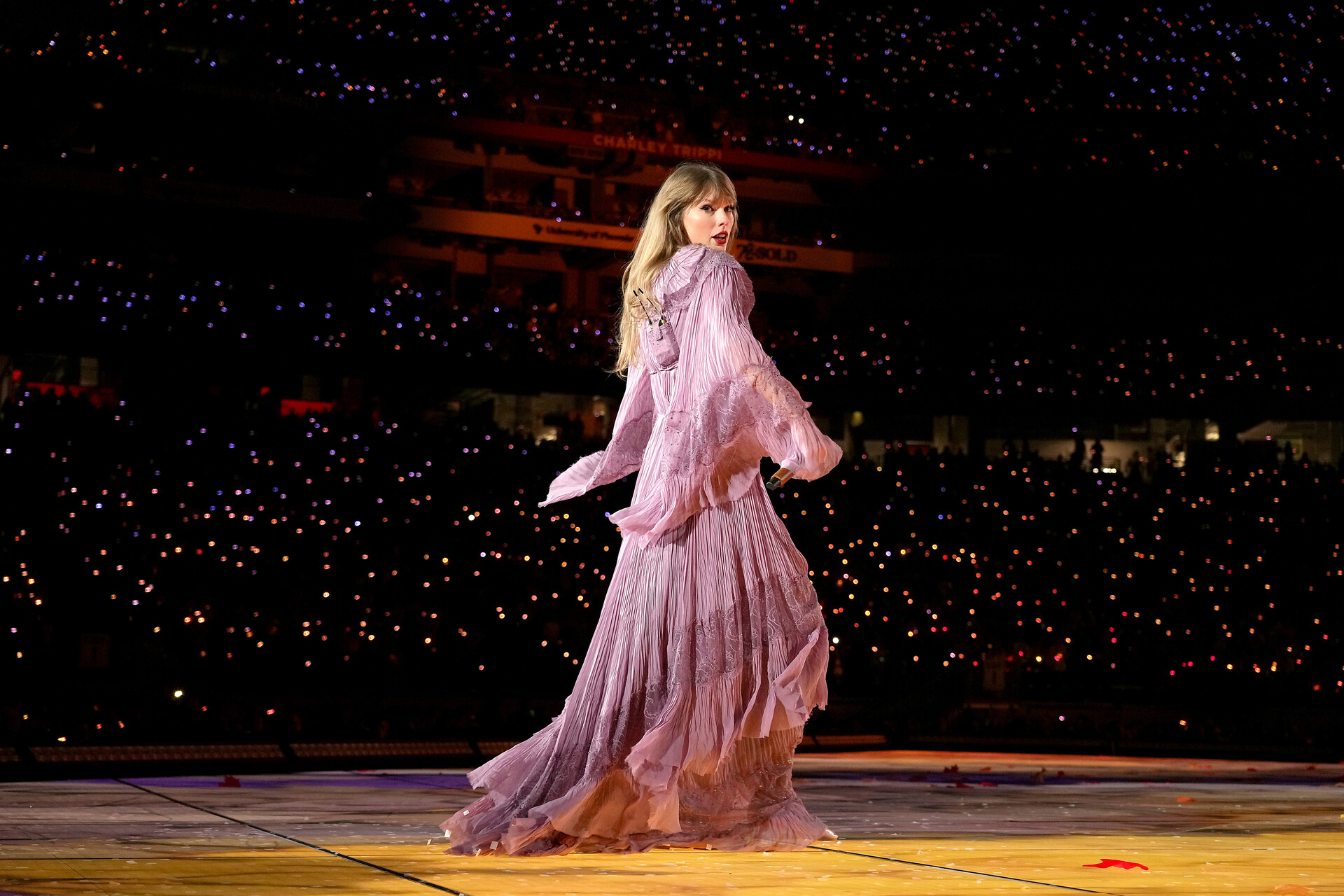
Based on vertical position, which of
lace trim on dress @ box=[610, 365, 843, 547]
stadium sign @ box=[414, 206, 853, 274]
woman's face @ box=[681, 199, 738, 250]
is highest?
stadium sign @ box=[414, 206, 853, 274]

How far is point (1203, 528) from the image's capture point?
16.7 m

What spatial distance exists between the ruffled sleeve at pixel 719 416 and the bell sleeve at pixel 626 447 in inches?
7.0

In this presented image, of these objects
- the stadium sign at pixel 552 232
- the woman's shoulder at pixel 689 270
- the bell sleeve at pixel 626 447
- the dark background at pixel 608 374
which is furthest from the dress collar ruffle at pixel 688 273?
the stadium sign at pixel 552 232

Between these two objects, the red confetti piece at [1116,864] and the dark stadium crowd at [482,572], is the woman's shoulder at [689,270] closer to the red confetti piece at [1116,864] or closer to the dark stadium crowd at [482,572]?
the red confetti piece at [1116,864]

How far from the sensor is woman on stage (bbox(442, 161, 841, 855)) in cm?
329

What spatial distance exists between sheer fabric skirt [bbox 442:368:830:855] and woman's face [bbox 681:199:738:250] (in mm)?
667

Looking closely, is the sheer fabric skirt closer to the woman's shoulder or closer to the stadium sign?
the woman's shoulder

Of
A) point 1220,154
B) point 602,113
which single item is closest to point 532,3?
point 602,113

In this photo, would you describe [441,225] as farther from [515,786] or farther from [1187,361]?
[515,786]

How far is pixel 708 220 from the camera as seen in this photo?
3613mm

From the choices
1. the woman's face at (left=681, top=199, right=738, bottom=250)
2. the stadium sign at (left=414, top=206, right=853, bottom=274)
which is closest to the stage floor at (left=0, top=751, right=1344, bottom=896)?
the woman's face at (left=681, top=199, right=738, bottom=250)

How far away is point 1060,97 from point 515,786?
19.3 metres

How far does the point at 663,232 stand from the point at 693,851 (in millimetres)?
1594

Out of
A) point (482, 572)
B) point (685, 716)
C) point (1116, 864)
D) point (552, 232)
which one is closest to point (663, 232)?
point (685, 716)
